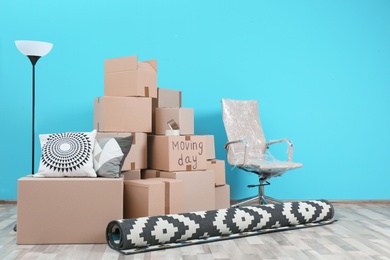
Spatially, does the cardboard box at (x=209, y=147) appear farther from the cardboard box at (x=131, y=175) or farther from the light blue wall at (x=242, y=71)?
the cardboard box at (x=131, y=175)

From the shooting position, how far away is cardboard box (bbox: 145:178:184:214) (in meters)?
3.56

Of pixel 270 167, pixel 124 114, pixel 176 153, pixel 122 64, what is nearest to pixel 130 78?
pixel 122 64

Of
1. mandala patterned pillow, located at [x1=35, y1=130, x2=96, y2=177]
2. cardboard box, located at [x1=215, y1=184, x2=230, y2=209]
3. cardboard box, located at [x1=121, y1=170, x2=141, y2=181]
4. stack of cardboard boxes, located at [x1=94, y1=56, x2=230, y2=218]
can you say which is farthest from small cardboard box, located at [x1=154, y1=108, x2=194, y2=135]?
mandala patterned pillow, located at [x1=35, y1=130, x2=96, y2=177]

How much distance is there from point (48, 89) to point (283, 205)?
7.87 feet

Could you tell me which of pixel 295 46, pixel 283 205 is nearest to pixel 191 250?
pixel 283 205

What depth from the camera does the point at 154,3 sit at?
16.4 ft

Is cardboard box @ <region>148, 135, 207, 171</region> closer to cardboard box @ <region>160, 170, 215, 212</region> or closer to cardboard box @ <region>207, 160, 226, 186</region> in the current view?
cardboard box @ <region>160, 170, 215, 212</region>

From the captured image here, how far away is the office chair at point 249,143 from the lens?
450 cm

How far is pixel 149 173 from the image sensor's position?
4.07 metres

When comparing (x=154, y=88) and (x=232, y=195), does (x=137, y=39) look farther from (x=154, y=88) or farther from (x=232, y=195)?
(x=232, y=195)

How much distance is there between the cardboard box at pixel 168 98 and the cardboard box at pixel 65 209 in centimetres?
118

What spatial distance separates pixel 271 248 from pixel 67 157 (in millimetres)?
1350

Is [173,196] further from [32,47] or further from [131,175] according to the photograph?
[32,47]

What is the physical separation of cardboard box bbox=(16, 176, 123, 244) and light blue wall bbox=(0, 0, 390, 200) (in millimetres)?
1757
